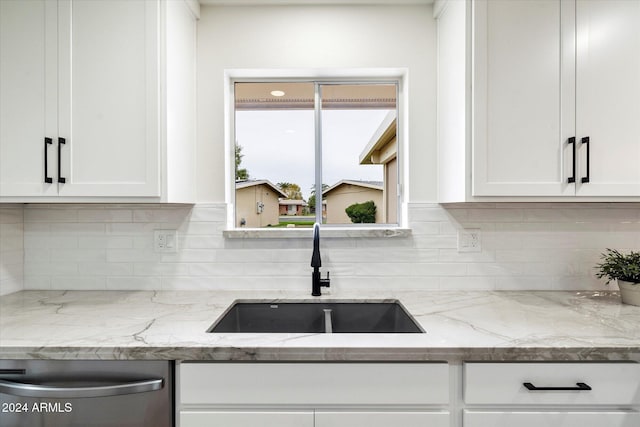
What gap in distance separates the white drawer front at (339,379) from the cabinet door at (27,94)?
1009mm

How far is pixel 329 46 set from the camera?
1.77 metres

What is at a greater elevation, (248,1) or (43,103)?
(248,1)

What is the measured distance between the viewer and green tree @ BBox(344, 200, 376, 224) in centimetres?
194

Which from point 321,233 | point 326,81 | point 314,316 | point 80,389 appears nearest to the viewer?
point 80,389

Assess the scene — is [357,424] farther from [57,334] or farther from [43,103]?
[43,103]

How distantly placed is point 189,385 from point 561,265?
173 centimetres

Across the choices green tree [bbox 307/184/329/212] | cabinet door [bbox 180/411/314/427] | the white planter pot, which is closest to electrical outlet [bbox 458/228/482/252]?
the white planter pot

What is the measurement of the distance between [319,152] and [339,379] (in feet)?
3.87

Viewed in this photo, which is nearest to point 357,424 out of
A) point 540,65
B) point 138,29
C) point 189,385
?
point 189,385

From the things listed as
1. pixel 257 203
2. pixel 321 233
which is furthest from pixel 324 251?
pixel 257 203

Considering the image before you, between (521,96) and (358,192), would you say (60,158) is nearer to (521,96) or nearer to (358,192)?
(358,192)

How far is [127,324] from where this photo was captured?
1248mm

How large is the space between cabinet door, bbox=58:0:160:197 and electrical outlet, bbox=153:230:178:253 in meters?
0.39

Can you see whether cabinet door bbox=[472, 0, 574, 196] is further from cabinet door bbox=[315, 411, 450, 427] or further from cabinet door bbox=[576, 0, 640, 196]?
cabinet door bbox=[315, 411, 450, 427]
